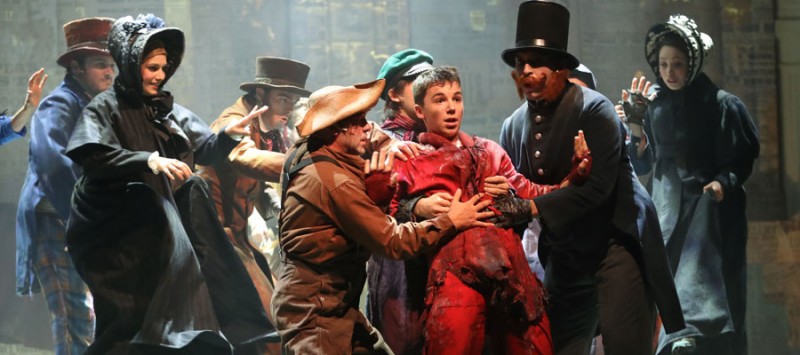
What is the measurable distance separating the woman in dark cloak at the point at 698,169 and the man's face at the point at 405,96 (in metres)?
2.36

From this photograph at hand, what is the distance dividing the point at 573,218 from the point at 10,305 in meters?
4.09

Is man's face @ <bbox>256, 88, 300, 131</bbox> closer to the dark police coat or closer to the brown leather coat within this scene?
the dark police coat

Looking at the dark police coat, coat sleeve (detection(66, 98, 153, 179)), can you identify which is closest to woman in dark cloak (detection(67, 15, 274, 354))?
coat sleeve (detection(66, 98, 153, 179))

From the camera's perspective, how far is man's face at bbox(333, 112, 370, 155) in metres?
4.43

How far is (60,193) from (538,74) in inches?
130

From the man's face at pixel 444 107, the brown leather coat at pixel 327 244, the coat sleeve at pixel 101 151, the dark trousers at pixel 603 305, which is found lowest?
the dark trousers at pixel 603 305

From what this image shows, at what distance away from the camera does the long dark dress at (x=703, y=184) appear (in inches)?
300

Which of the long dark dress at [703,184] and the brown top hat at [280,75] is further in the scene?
the long dark dress at [703,184]

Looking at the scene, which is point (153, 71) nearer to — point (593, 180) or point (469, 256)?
point (469, 256)

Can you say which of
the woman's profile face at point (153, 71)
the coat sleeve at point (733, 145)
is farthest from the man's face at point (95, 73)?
the coat sleeve at point (733, 145)

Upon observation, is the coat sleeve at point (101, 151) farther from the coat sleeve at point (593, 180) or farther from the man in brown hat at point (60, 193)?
the coat sleeve at point (593, 180)

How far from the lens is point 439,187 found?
15.1 ft

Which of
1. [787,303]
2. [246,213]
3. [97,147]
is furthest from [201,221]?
[787,303]

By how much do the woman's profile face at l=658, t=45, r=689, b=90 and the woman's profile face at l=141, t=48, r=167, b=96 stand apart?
3440mm
